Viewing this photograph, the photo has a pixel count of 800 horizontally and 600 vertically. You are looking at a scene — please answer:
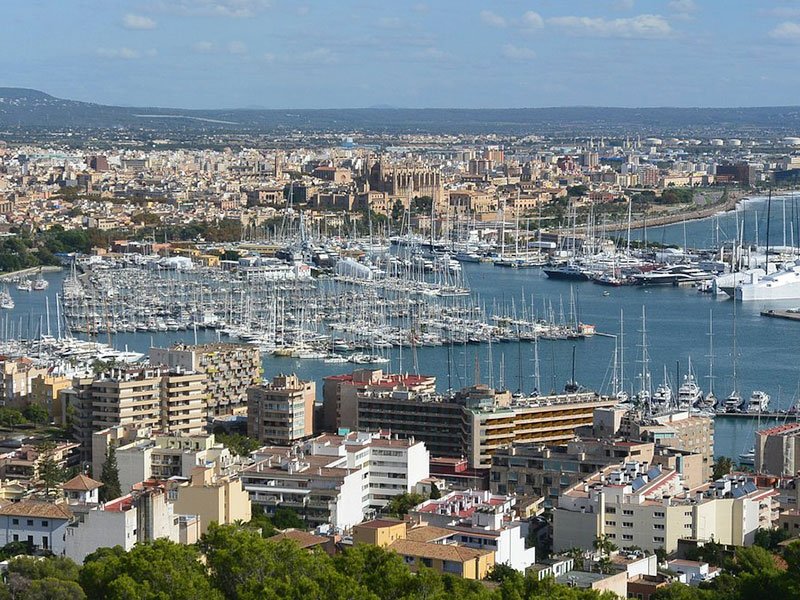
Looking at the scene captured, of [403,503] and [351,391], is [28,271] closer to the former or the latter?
[351,391]

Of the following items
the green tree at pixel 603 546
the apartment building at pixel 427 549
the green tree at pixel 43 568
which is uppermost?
the green tree at pixel 43 568

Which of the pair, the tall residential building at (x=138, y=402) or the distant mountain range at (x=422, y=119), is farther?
the distant mountain range at (x=422, y=119)

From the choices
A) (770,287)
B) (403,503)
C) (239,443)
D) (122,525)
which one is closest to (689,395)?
(239,443)

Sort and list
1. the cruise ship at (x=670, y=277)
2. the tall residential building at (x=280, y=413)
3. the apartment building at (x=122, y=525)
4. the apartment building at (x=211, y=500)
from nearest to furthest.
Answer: the apartment building at (x=122, y=525)
the apartment building at (x=211, y=500)
the tall residential building at (x=280, y=413)
the cruise ship at (x=670, y=277)

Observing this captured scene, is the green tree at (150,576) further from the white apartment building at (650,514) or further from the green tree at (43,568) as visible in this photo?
the white apartment building at (650,514)

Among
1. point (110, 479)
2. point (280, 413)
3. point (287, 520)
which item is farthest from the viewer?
point (280, 413)

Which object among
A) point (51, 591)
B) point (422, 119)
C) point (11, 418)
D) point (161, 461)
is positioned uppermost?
point (51, 591)

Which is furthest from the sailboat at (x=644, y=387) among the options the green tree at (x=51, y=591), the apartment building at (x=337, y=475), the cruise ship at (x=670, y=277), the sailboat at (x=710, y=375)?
the cruise ship at (x=670, y=277)
